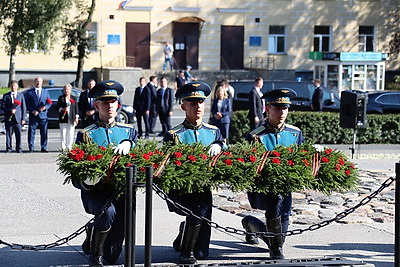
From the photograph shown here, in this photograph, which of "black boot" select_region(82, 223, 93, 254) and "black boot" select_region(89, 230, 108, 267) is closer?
"black boot" select_region(89, 230, 108, 267)

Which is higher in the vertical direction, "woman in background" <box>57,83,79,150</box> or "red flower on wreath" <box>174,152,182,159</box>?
"red flower on wreath" <box>174,152,182,159</box>

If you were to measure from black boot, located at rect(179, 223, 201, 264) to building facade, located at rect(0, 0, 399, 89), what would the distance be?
36.3 meters

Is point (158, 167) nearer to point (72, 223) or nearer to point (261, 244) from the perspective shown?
point (261, 244)

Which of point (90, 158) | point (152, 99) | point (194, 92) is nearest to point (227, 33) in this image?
point (152, 99)

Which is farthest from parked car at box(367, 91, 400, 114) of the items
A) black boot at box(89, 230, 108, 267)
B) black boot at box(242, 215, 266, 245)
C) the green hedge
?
black boot at box(89, 230, 108, 267)

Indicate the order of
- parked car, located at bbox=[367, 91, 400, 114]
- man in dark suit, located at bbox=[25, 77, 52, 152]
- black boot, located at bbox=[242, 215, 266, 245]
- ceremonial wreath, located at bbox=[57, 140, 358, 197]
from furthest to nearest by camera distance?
parked car, located at bbox=[367, 91, 400, 114]
man in dark suit, located at bbox=[25, 77, 52, 152]
black boot, located at bbox=[242, 215, 266, 245]
ceremonial wreath, located at bbox=[57, 140, 358, 197]

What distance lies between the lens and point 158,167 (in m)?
7.98

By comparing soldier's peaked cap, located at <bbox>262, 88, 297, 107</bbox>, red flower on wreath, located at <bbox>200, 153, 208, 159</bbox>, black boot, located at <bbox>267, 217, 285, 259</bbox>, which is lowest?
black boot, located at <bbox>267, 217, 285, 259</bbox>

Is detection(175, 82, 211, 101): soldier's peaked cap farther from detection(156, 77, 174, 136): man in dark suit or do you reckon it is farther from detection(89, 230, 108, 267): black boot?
detection(156, 77, 174, 136): man in dark suit

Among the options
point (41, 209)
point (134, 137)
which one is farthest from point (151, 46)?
point (134, 137)

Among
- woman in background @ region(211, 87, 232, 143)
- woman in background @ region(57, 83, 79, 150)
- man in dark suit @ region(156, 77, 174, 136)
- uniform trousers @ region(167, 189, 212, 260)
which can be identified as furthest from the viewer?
man in dark suit @ region(156, 77, 174, 136)

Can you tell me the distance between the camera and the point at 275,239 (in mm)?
8727

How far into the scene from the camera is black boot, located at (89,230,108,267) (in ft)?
26.7

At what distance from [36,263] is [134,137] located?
5.37 feet
